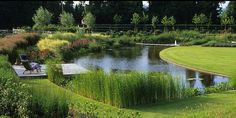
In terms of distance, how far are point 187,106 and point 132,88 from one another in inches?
71.4

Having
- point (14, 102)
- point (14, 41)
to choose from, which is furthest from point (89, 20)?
point (14, 102)

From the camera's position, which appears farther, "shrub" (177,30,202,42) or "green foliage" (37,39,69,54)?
"shrub" (177,30,202,42)

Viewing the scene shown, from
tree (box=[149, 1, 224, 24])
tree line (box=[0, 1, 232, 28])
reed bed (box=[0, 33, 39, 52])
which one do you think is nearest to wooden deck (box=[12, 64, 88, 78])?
reed bed (box=[0, 33, 39, 52])

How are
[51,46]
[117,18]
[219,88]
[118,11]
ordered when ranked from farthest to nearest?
[118,11] → [117,18] → [51,46] → [219,88]

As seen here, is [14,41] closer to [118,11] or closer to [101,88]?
[101,88]

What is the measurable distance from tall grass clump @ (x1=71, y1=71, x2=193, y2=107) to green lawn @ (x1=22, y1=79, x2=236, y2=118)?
0.32 metres

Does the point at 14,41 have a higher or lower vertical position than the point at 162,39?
higher

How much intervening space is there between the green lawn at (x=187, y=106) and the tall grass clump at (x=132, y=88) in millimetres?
320

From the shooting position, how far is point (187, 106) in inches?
518

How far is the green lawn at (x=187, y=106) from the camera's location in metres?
10.7

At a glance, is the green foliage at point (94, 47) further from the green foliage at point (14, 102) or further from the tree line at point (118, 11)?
the tree line at point (118, 11)

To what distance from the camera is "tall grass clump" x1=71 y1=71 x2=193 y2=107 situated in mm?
13617

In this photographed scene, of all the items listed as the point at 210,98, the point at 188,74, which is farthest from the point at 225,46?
the point at 210,98

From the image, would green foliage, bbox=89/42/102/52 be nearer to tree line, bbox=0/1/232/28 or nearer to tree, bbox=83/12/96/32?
tree, bbox=83/12/96/32
